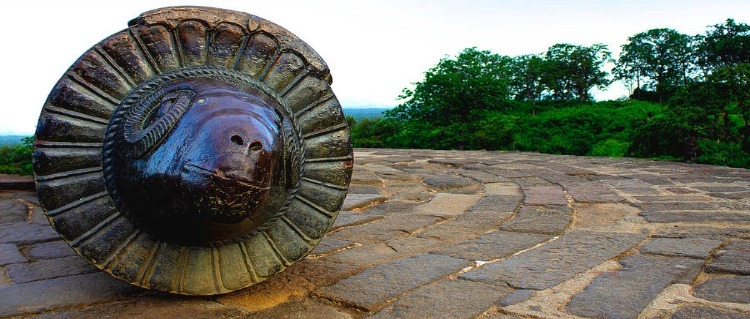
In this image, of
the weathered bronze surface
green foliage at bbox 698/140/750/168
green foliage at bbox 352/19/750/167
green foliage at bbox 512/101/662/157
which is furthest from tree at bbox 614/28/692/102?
the weathered bronze surface

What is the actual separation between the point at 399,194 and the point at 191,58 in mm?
3000

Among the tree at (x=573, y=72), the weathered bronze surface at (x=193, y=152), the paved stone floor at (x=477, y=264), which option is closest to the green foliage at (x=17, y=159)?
the paved stone floor at (x=477, y=264)

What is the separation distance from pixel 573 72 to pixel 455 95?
1575 cm

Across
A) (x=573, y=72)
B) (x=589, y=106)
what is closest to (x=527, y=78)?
(x=573, y=72)

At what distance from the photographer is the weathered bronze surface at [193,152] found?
167cm

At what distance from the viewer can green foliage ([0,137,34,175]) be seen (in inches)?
236

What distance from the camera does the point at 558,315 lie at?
1.93 metres

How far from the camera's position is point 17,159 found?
6629 millimetres

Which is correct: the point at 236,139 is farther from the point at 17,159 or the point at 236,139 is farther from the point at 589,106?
the point at 589,106

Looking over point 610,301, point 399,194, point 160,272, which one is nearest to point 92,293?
point 160,272

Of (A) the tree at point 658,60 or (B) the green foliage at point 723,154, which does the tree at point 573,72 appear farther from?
(B) the green foliage at point 723,154

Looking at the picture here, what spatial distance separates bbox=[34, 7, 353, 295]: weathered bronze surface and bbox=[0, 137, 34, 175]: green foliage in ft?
14.7

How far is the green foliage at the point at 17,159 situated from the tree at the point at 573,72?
Answer: 27498 mm

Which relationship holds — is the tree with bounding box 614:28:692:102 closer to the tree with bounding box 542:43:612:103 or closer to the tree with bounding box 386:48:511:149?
the tree with bounding box 542:43:612:103
